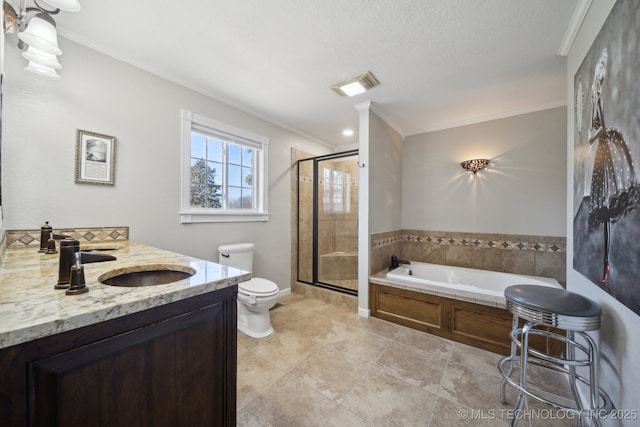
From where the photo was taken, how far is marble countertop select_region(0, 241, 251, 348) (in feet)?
1.78

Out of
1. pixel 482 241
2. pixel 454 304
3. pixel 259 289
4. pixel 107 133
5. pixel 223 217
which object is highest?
pixel 107 133

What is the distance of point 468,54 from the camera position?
5.95 ft

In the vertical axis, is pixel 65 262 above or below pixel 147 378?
above

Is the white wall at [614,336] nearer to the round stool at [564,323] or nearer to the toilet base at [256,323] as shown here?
the round stool at [564,323]

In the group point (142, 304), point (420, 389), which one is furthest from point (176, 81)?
point (420, 389)

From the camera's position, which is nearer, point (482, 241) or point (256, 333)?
point (256, 333)

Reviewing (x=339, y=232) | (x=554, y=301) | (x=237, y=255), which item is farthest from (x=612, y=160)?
(x=339, y=232)

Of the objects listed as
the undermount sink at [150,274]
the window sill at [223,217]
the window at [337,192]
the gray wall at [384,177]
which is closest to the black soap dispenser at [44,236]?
the undermount sink at [150,274]

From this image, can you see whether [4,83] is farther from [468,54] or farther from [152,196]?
[468,54]

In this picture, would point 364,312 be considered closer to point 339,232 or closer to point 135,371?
point 339,232

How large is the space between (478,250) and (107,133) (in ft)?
12.9

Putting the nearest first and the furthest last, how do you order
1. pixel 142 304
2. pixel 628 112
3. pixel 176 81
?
pixel 142 304
pixel 628 112
pixel 176 81

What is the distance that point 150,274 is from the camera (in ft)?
3.81

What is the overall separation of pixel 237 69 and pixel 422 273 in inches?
120
